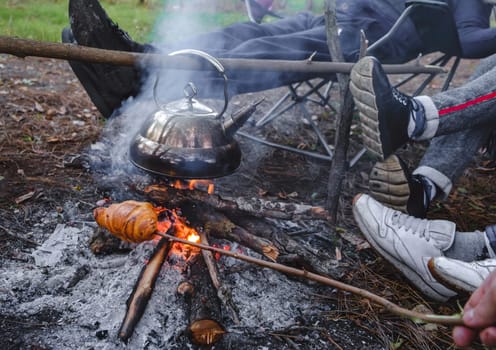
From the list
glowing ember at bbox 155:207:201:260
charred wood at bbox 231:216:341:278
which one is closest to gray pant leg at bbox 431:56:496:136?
→ charred wood at bbox 231:216:341:278

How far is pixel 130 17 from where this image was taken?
8.45m

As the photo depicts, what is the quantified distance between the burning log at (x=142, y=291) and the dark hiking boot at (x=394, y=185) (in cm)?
109

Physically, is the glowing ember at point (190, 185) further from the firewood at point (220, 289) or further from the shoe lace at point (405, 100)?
the shoe lace at point (405, 100)

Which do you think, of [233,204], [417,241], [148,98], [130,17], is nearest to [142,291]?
[233,204]

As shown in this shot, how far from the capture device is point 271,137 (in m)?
3.90

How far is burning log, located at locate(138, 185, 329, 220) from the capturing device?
2.03 meters

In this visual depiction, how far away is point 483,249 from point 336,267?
745 mm

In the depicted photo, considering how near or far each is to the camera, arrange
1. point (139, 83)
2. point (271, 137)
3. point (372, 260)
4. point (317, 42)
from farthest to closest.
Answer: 1. point (271, 137)
2. point (317, 42)
3. point (139, 83)
4. point (372, 260)

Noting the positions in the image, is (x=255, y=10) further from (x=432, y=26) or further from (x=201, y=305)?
(x=201, y=305)

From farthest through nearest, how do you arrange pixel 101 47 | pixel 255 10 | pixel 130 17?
pixel 130 17
pixel 255 10
pixel 101 47

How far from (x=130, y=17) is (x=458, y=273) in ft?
27.4

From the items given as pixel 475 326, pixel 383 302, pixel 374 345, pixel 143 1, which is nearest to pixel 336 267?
pixel 374 345

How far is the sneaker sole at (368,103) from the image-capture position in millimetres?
1891

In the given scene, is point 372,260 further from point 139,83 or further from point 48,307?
point 139,83
